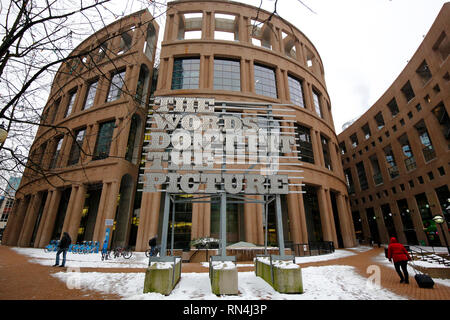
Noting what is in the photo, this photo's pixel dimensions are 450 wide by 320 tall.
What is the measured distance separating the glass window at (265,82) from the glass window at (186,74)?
7.24 meters

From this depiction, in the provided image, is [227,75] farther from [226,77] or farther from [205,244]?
[205,244]

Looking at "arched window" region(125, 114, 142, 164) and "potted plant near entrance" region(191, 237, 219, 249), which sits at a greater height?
"arched window" region(125, 114, 142, 164)

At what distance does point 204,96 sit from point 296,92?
1292 centimetres

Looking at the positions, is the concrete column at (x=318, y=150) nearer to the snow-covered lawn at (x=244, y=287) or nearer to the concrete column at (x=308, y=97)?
the concrete column at (x=308, y=97)

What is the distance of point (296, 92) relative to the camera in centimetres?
2814

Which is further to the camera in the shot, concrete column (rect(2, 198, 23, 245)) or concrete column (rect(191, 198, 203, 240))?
concrete column (rect(2, 198, 23, 245))

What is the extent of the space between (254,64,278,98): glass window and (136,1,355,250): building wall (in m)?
0.45

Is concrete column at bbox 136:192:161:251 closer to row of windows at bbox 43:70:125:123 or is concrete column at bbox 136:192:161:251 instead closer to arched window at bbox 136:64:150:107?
row of windows at bbox 43:70:125:123

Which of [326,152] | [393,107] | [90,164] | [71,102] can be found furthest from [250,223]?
[393,107]

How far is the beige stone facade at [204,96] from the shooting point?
21.5m

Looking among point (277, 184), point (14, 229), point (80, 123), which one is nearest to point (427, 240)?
point (277, 184)

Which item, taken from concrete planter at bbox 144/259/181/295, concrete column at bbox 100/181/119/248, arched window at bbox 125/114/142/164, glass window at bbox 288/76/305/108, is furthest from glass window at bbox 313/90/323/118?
concrete planter at bbox 144/259/181/295

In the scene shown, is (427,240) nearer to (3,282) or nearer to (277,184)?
(277,184)

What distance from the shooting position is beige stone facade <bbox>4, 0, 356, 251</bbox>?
21484 millimetres
